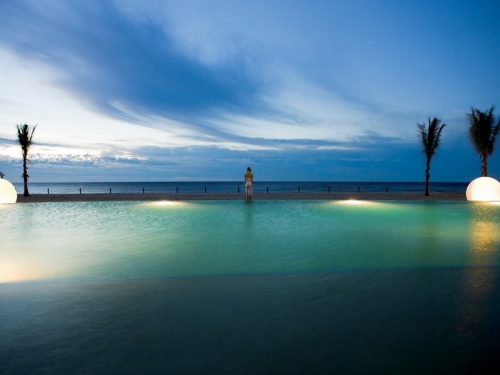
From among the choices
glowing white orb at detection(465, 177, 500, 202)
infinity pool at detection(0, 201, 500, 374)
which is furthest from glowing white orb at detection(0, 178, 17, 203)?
glowing white orb at detection(465, 177, 500, 202)

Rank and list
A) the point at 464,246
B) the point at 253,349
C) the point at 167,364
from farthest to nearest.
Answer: the point at 464,246 < the point at 253,349 < the point at 167,364

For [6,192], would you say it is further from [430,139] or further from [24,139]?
[430,139]

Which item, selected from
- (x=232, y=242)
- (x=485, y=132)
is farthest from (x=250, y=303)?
(x=485, y=132)

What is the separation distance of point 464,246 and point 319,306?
19.0 feet

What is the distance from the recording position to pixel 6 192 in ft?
58.1

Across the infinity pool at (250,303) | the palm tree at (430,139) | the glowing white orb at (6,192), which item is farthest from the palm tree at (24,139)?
the palm tree at (430,139)

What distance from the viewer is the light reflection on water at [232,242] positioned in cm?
683

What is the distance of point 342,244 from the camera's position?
29.7ft

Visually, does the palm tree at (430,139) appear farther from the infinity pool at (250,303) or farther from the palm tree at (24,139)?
the palm tree at (24,139)

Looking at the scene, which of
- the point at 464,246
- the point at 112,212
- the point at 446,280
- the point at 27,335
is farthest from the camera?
the point at 112,212

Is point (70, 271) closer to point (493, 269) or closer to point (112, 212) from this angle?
point (493, 269)

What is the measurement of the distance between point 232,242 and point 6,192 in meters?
14.5

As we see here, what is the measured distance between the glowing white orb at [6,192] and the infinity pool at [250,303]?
909 centimetres

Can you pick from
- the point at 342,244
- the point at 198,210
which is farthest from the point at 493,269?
the point at 198,210
